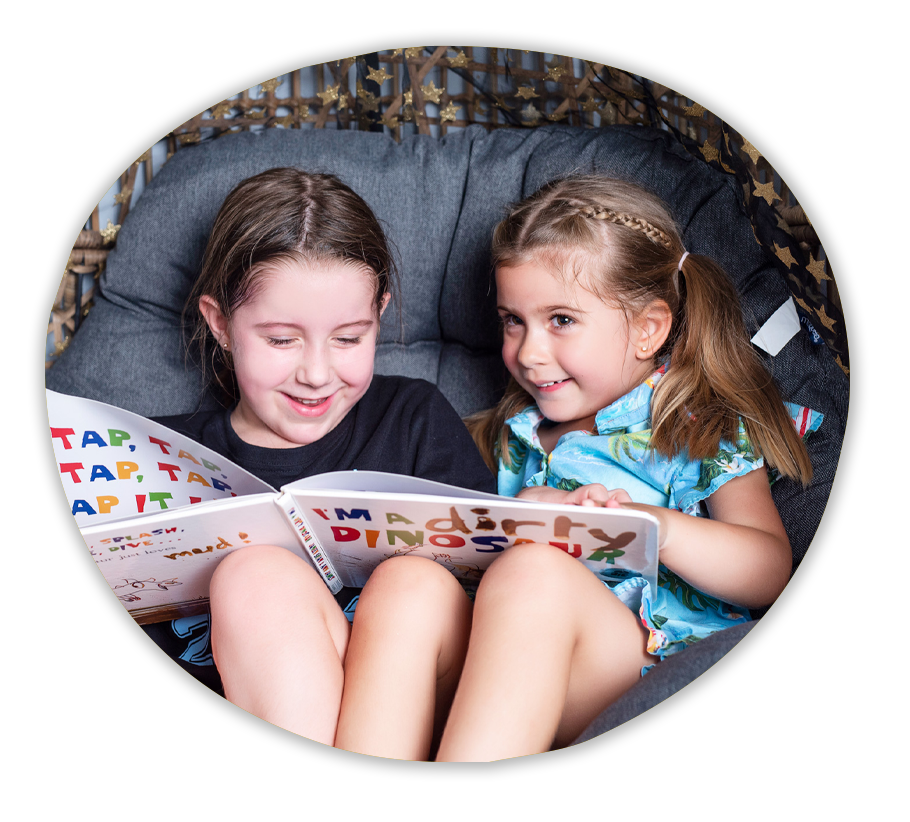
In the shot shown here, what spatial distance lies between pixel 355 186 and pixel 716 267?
21.0 inches

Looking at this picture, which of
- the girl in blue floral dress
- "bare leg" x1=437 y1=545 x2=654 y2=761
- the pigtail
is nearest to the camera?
"bare leg" x1=437 y1=545 x2=654 y2=761

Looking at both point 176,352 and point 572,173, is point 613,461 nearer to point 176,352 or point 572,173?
point 572,173

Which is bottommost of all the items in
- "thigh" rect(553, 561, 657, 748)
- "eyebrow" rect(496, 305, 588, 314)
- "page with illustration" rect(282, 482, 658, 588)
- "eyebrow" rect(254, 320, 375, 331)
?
"thigh" rect(553, 561, 657, 748)

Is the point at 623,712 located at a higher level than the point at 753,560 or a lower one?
lower

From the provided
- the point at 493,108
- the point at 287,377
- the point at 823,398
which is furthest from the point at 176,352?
the point at 823,398

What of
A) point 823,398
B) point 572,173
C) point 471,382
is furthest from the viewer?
point 471,382

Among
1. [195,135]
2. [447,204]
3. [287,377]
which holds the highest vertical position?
[195,135]

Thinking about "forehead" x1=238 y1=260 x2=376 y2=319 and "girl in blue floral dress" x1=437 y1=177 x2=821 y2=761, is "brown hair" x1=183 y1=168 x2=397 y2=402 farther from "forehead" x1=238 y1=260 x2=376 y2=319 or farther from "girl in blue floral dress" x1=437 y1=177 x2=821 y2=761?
"girl in blue floral dress" x1=437 y1=177 x2=821 y2=761

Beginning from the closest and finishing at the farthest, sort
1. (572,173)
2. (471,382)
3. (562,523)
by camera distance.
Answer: (562,523)
(572,173)
(471,382)

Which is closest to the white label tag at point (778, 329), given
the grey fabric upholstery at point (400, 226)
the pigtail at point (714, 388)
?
the pigtail at point (714, 388)

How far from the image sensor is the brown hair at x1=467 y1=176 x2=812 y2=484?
1.08 meters

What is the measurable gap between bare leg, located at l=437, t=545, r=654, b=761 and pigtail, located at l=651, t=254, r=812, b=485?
243 mm

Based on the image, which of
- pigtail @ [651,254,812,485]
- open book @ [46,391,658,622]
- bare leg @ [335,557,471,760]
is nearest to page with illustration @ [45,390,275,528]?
open book @ [46,391,658,622]

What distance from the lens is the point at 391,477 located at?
0.94m
